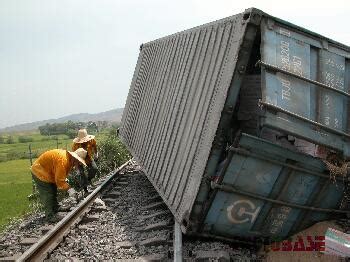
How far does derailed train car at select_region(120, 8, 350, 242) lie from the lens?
5367mm

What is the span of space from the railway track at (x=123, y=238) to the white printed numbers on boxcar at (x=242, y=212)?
436 mm

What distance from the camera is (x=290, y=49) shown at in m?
5.56

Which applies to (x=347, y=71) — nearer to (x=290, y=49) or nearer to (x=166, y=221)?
(x=290, y=49)

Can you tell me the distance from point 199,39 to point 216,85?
1.72 m

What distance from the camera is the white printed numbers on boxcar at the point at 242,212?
19.5 ft

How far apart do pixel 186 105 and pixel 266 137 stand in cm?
160

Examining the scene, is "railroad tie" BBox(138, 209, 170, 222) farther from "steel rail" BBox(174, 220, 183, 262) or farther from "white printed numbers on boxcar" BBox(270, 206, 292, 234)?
"white printed numbers on boxcar" BBox(270, 206, 292, 234)

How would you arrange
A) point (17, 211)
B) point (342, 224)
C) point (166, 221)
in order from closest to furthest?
point (342, 224) → point (166, 221) → point (17, 211)

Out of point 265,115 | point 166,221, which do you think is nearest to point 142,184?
point 166,221

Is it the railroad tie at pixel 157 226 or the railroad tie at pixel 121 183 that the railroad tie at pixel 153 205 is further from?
the railroad tie at pixel 121 183

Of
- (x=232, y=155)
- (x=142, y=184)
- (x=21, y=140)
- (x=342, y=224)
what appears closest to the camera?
(x=232, y=155)

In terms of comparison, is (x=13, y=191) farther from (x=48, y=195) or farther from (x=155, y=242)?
(x=155, y=242)

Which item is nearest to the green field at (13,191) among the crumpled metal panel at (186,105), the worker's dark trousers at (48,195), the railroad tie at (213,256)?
the worker's dark trousers at (48,195)

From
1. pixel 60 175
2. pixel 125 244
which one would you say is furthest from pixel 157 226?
pixel 60 175
